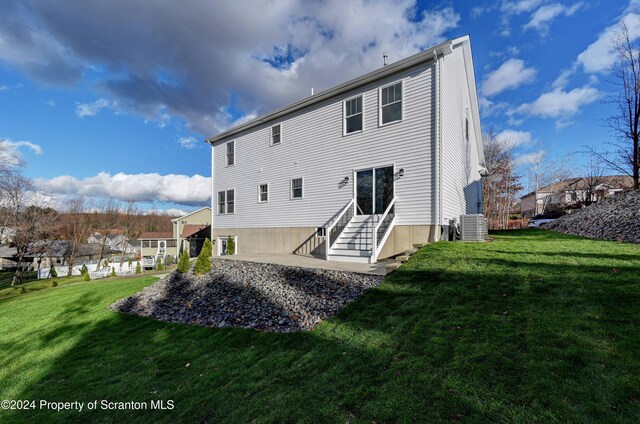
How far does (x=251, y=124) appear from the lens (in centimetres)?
A: 1462

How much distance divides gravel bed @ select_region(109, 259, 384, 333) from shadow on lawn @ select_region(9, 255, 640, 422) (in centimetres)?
46

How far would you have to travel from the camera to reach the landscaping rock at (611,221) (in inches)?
354

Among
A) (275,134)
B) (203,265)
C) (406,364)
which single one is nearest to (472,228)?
(406,364)

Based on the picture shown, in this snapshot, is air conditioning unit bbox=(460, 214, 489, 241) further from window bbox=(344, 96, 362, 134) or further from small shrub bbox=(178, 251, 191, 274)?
small shrub bbox=(178, 251, 191, 274)

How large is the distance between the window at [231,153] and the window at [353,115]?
740 cm

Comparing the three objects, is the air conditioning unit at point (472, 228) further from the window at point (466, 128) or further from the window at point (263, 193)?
the window at point (263, 193)

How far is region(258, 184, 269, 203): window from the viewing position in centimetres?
1402

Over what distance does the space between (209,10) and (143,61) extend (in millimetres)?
5799

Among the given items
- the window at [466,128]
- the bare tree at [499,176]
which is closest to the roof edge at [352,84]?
the window at [466,128]

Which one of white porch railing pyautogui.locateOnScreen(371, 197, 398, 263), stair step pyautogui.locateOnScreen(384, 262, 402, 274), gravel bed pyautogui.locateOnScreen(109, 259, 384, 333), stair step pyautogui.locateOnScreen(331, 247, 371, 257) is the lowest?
gravel bed pyautogui.locateOnScreen(109, 259, 384, 333)

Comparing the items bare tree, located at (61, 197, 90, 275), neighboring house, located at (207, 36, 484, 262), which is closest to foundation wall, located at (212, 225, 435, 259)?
neighboring house, located at (207, 36, 484, 262)

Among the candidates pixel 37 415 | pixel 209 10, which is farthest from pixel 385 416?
pixel 209 10

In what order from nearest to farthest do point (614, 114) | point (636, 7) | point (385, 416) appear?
point (385, 416)
point (636, 7)
point (614, 114)

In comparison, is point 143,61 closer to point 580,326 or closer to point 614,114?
point 580,326
